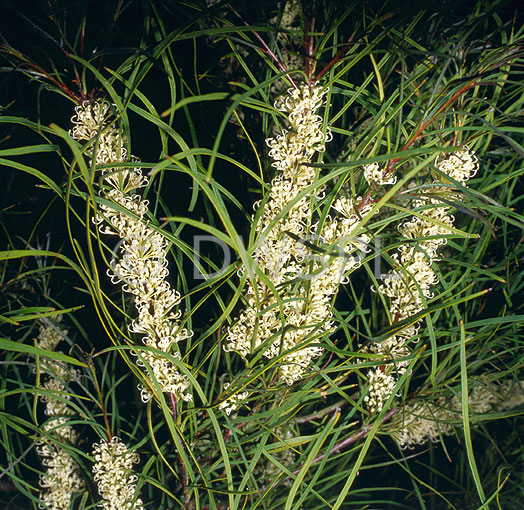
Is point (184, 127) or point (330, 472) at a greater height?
point (184, 127)

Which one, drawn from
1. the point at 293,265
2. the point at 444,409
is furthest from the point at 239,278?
the point at 444,409

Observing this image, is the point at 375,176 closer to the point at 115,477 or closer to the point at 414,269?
the point at 414,269

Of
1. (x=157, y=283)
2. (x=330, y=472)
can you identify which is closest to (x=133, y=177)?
(x=157, y=283)

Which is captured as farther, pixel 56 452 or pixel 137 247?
pixel 56 452

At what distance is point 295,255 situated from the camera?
17 cm

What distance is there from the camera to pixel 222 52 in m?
0.26

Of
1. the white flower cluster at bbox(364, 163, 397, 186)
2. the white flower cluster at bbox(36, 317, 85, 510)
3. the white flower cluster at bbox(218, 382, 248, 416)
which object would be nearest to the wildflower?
the white flower cluster at bbox(36, 317, 85, 510)

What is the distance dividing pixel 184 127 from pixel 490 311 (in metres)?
0.25

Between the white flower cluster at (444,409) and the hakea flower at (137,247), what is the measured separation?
14 centimetres

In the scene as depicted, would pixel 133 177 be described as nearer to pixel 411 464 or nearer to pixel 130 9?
pixel 130 9

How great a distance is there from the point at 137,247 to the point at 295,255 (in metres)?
0.06

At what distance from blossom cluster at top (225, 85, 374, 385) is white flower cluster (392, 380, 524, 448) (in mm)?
110

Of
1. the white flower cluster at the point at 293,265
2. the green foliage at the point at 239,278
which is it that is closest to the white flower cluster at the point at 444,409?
the green foliage at the point at 239,278

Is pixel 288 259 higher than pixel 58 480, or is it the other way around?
pixel 288 259
